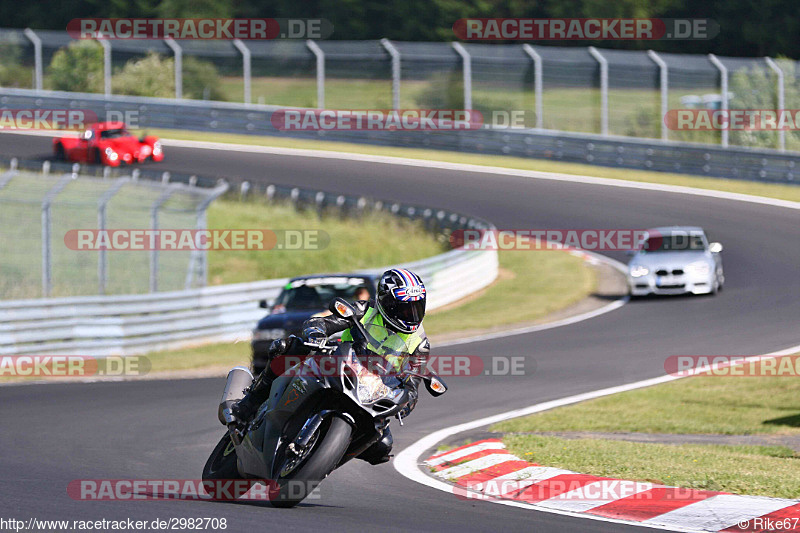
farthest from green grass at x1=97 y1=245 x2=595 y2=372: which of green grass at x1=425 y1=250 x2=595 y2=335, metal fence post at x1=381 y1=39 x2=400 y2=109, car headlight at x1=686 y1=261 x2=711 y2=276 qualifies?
metal fence post at x1=381 y1=39 x2=400 y2=109

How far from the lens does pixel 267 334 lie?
1530 centimetres

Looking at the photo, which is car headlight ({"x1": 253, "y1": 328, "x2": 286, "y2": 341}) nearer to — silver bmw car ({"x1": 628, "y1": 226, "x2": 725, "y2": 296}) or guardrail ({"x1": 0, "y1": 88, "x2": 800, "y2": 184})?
silver bmw car ({"x1": 628, "y1": 226, "x2": 725, "y2": 296})

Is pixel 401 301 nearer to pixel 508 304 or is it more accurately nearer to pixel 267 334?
pixel 267 334

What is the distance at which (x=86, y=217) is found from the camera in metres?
28.3

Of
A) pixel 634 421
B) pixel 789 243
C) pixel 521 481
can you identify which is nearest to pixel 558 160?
pixel 789 243

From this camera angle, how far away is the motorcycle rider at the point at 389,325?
22.6 ft

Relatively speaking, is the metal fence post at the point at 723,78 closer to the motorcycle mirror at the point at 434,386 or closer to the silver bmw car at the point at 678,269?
the silver bmw car at the point at 678,269

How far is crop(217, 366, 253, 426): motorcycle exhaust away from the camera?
7559 mm

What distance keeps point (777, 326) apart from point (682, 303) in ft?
8.90

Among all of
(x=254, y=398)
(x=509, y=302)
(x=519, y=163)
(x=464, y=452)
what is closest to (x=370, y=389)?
(x=254, y=398)

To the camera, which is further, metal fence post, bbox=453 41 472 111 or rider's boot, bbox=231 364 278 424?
metal fence post, bbox=453 41 472 111

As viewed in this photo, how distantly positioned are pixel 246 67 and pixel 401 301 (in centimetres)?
3538

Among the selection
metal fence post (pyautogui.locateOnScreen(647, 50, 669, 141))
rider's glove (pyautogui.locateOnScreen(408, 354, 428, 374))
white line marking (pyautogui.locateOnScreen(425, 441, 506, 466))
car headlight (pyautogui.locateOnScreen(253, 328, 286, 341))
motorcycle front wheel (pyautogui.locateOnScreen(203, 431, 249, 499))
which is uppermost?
metal fence post (pyautogui.locateOnScreen(647, 50, 669, 141))

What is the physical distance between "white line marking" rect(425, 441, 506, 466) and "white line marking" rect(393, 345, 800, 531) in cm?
16
